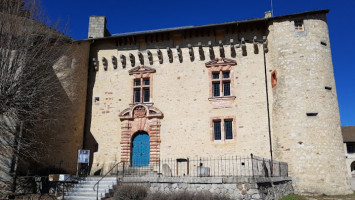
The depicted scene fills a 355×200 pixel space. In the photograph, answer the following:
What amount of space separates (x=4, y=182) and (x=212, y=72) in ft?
34.0

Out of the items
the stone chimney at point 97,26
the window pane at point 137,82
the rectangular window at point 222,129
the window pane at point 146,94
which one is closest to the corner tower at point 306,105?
the rectangular window at point 222,129

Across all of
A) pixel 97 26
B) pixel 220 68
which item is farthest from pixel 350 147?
pixel 97 26

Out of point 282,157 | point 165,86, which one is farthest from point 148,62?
point 282,157

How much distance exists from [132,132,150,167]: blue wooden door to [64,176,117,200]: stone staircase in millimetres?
3877

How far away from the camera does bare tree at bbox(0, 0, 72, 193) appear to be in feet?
36.6

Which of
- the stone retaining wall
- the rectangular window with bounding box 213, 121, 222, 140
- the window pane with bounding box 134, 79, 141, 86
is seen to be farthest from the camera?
the window pane with bounding box 134, 79, 141, 86

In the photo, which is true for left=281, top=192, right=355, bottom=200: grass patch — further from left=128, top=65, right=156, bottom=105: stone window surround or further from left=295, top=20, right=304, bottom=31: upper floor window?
left=128, top=65, right=156, bottom=105: stone window surround

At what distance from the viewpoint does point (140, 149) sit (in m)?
16.1

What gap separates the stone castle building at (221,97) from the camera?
14047 millimetres

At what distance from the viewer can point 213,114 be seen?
50.6 feet

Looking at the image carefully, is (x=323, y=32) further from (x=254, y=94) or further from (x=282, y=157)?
(x=282, y=157)

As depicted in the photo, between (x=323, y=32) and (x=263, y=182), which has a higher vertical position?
(x=323, y=32)

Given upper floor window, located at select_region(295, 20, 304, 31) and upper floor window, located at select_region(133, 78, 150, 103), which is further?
upper floor window, located at select_region(133, 78, 150, 103)

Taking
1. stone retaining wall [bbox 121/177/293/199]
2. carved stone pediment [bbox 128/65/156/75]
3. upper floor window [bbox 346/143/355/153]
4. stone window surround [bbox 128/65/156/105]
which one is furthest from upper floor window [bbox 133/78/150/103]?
upper floor window [bbox 346/143/355/153]
